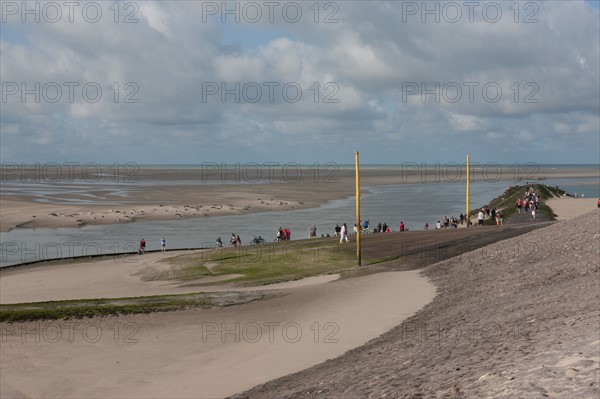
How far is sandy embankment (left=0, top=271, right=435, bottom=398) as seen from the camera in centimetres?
1630

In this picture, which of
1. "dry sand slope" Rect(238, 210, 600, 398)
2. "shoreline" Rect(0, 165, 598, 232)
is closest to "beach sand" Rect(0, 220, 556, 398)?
"dry sand slope" Rect(238, 210, 600, 398)

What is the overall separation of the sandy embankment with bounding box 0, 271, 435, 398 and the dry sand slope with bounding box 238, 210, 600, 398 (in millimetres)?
1253

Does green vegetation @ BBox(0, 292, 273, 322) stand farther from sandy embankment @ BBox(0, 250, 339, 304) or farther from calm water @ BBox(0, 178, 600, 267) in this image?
calm water @ BBox(0, 178, 600, 267)

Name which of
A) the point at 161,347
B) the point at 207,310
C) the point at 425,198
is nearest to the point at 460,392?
the point at 161,347

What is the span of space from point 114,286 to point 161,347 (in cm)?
1431

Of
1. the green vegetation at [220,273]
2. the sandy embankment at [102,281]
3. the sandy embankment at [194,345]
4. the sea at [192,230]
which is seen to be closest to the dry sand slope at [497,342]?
the sandy embankment at [194,345]

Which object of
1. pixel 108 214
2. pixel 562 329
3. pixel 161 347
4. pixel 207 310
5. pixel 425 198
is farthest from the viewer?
pixel 425 198

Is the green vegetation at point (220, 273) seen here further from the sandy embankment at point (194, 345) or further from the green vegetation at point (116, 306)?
the sandy embankment at point (194, 345)

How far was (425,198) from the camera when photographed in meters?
102

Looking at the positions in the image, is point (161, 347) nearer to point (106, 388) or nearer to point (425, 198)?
point (106, 388)

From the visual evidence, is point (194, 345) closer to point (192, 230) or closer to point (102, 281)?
point (102, 281)

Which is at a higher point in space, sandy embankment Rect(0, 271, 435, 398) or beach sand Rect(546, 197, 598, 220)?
beach sand Rect(546, 197, 598, 220)

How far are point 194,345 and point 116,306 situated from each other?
514cm

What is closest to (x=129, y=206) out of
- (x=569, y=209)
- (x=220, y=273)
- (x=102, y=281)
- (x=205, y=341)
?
(x=102, y=281)
